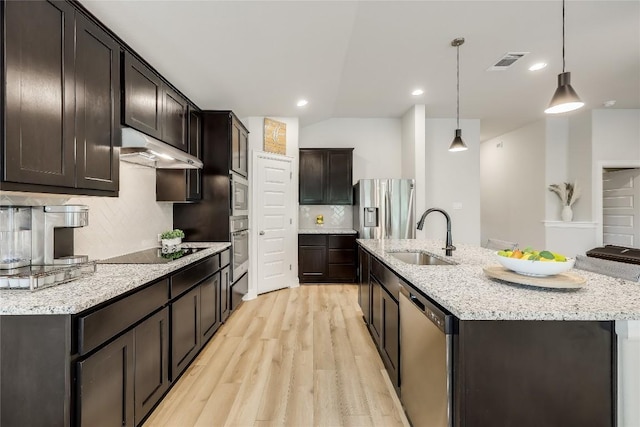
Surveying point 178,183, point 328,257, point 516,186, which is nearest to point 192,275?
point 178,183

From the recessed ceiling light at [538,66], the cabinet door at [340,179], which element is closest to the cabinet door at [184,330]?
the cabinet door at [340,179]

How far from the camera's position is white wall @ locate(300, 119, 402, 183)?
5566 millimetres

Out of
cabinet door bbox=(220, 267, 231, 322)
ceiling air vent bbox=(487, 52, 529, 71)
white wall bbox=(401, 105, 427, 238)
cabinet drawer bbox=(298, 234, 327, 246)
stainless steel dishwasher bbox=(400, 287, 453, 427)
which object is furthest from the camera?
cabinet drawer bbox=(298, 234, 327, 246)

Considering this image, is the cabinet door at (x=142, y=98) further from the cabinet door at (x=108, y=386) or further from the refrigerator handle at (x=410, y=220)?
the refrigerator handle at (x=410, y=220)

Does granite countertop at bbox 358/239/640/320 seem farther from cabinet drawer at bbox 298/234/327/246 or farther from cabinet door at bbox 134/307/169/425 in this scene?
cabinet drawer at bbox 298/234/327/246

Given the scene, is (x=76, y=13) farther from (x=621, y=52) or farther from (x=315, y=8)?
(x=621, y=52)

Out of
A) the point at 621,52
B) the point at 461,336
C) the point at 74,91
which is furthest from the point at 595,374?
the point at 621,52

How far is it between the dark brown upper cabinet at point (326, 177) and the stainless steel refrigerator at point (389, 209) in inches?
22.2

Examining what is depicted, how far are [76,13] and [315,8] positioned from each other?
1424 mm

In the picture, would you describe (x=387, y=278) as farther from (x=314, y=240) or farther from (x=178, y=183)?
(x=314, y=240)

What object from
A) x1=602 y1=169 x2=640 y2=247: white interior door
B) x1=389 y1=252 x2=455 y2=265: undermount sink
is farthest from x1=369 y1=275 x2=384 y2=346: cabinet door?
x1=602 y1=169 x2=640 y2=247: white interior door

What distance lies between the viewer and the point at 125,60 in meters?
2.12

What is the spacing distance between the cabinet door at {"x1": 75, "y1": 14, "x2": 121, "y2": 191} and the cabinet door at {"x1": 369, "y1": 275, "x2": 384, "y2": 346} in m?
2.08

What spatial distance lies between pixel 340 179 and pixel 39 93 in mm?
4128
